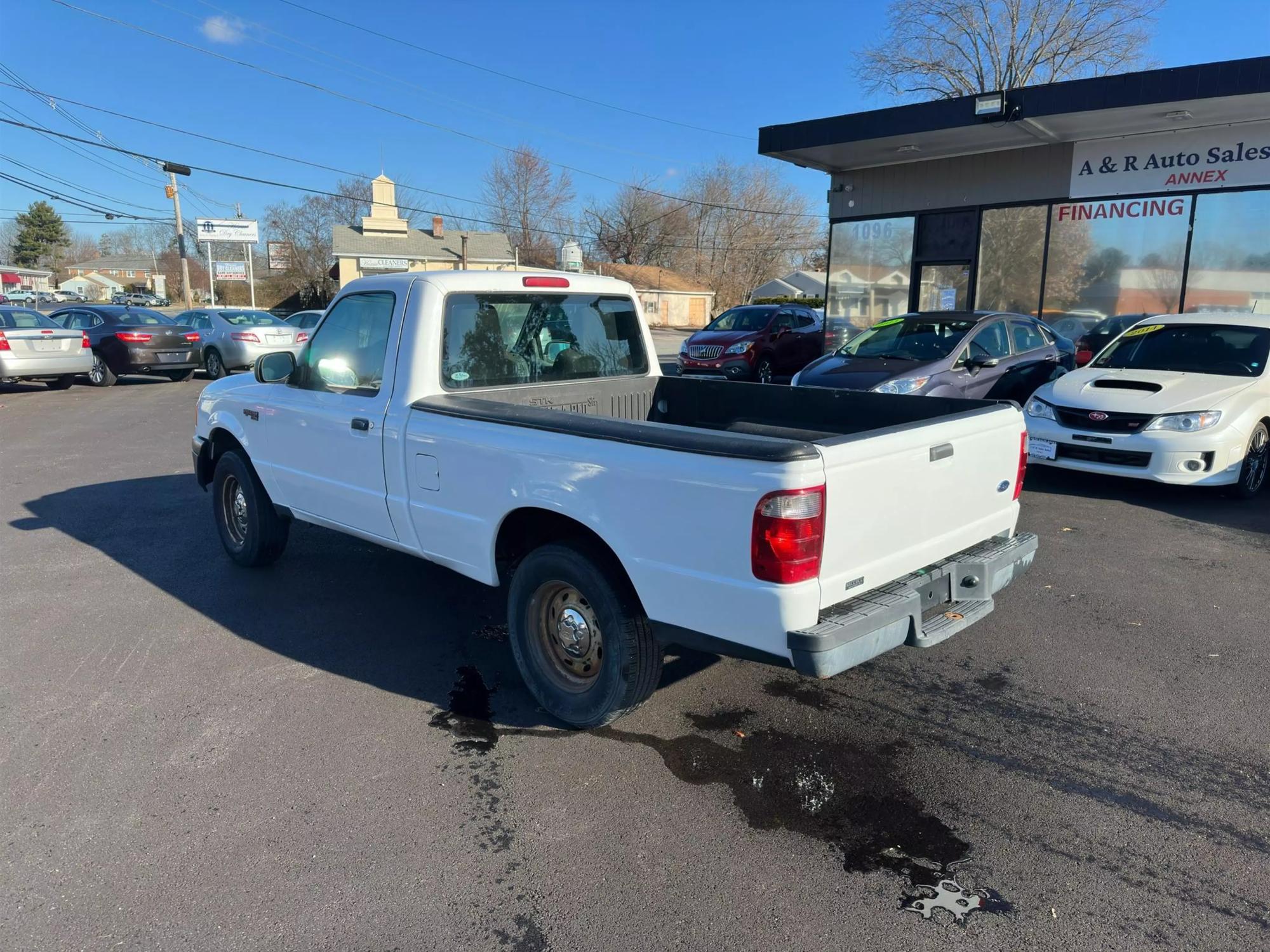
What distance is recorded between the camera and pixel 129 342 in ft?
57.5

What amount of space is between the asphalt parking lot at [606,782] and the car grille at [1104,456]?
1.93m

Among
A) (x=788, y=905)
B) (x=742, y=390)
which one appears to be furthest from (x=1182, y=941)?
(x=742, y=390)

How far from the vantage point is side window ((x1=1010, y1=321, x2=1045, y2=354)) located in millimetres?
10539

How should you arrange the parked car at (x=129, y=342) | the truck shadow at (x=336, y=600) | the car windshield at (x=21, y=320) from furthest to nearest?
the parked car at (x=129, y=342) → the car windshield at (x=21, y=320) → the truck shadow at (x=336, y=600)

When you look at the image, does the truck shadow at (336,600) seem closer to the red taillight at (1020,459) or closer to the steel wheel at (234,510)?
the steel wheel at (234,510)

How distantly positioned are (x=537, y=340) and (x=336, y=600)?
2.13 meters

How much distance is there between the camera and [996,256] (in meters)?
15.9

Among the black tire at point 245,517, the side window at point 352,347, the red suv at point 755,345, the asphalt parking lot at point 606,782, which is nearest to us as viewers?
the asphalt parking lot at point 606,782

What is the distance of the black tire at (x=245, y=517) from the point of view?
5.79 meters

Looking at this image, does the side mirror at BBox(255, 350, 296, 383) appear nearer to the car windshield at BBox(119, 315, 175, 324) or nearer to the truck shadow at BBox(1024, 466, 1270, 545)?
the truck shadow at BBox(1024, 466, 1270, 545)

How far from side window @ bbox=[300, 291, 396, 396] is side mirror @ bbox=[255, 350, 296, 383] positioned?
0.18m

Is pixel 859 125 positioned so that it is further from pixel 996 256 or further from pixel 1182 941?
pixel 1182 941

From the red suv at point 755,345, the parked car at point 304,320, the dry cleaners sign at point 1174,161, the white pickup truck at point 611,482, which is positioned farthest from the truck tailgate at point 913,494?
the parked car at point 304,320

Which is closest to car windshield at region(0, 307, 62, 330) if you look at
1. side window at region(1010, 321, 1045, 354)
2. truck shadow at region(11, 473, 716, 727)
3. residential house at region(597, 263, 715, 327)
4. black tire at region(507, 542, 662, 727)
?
truck shadow at region(11, 473, 716, 727)
